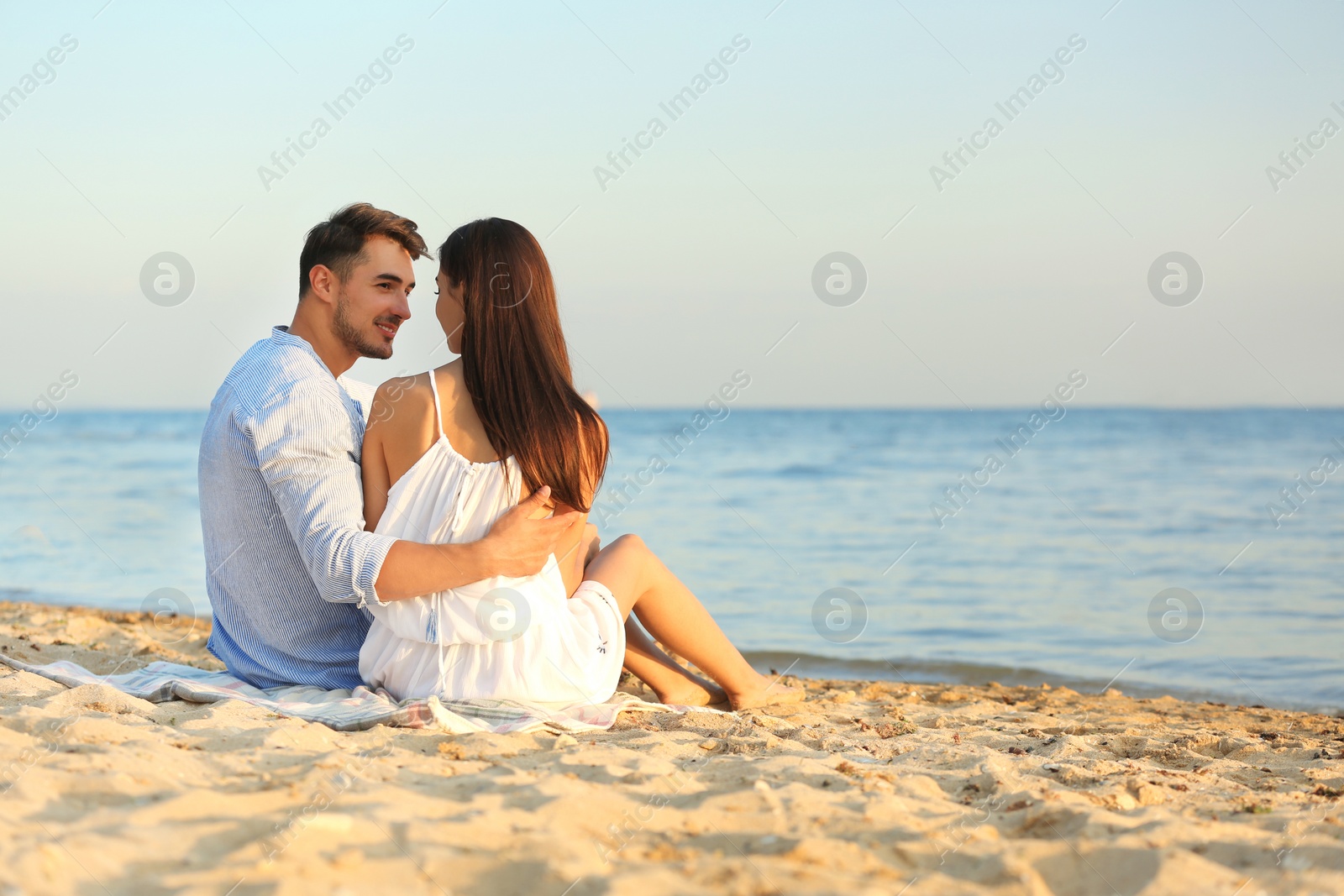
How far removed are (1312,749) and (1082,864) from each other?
7.03ft

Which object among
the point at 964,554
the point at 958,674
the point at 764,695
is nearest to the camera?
the point at 764,695

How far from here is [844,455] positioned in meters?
23.1

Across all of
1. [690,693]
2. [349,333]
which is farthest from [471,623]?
[349,333]

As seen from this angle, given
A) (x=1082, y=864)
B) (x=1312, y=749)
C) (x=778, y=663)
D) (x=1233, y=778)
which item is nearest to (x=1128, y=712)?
(x=1312, y=749)

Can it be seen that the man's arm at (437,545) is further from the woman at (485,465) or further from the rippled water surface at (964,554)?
the rippled water surface at (964,554)

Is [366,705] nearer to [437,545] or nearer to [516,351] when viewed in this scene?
[437,545]

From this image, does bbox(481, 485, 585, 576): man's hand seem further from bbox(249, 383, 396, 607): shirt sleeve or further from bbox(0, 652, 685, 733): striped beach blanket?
bbox(0, 652, 685, 733): striped beach blanket

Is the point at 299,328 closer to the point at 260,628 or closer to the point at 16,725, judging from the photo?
the point at 260,628

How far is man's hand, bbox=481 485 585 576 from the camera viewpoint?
2977mm

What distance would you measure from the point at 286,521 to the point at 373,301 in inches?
35.1

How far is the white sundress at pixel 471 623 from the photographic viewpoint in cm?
304

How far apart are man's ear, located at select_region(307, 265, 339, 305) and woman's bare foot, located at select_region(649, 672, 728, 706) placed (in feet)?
5.97

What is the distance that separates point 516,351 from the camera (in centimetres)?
299

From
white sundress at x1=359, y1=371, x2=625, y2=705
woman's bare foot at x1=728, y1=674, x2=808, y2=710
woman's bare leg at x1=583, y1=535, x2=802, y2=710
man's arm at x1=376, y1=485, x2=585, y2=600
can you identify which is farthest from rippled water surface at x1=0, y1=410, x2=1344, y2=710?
man's arm at x1=376, y1=485, x2=585, y2=600
